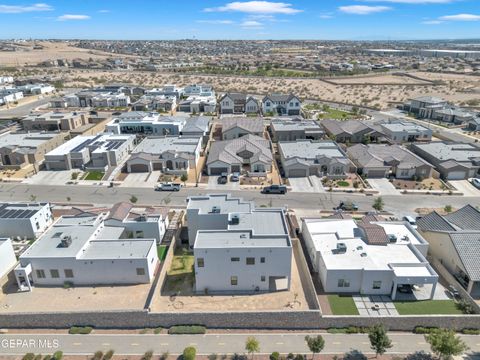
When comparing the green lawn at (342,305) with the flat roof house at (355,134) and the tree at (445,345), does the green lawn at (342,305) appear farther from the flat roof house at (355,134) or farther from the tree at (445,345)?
the flat roof house at (355,134)

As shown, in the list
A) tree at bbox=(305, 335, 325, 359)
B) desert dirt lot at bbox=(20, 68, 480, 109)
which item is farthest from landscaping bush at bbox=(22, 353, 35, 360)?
desert dirt lot at bbox=(20, 68, 480, 109)

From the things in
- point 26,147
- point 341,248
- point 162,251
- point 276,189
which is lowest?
point 162,251

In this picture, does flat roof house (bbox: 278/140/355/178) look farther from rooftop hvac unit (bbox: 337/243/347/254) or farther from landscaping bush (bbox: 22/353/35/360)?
landscaping bush (bbox: 22/353/35/360)

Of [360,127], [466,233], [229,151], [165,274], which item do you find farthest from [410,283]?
[360,127]

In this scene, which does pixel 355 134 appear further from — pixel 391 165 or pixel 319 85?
pixel 319 85

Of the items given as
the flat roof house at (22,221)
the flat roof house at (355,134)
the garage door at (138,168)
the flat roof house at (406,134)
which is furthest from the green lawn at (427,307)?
the flat roof house at (406,134)

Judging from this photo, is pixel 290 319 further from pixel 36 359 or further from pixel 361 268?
pixel 36 359

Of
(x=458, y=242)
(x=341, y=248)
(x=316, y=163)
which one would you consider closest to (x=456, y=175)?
(x=316, y=163)
